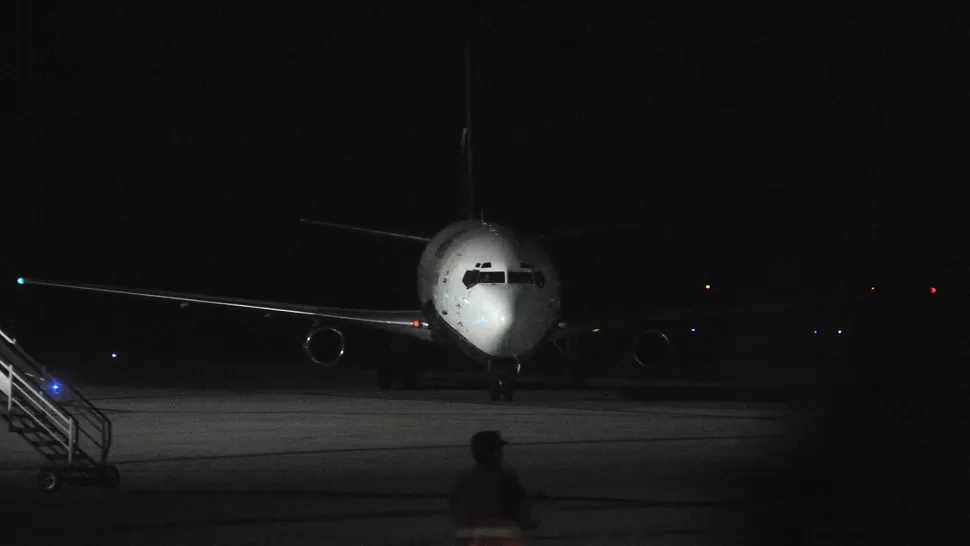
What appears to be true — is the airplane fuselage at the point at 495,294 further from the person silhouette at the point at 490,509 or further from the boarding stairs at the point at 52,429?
the person silhouette at the point at 490,509

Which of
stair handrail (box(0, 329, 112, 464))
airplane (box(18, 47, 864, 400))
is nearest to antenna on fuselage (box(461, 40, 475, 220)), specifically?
airplane (box(18, 47, 864, 400))

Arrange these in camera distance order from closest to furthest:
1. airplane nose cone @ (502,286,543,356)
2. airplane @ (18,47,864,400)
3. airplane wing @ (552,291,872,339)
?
airplane nose cone @ (502,286,543,356), airplane @ (18,47,864,400), airplane wing @ (552,291,872,339)

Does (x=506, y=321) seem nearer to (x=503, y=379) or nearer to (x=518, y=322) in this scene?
(x=518, y=322)

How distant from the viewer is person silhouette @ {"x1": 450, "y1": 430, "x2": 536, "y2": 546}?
7648 mm

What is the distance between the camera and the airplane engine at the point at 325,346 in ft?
119

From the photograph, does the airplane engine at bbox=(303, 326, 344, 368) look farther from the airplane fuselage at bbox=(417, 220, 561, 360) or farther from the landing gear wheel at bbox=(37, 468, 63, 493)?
the landing gear wheel at bbox=(37, 468, 63, 493)

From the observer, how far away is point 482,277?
31.6 meters

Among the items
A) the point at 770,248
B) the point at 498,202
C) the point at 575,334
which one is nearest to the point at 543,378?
the point at 575,334

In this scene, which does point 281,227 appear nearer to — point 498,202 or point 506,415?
point 498,202

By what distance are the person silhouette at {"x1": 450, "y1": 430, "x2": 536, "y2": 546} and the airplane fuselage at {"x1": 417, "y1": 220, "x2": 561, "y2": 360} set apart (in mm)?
23030

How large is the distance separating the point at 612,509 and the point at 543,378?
30.3 meters

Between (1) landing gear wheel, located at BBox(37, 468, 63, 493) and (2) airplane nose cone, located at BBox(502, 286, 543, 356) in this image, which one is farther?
(2) airplane nose cone, located at BBox(502, 286, 543, 356)

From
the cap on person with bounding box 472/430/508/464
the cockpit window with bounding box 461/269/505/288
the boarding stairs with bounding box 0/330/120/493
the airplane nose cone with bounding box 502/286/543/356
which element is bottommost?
the cap on person with bounding box 472/430/508/464

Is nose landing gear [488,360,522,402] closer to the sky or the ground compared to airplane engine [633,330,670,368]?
closer to the ground
